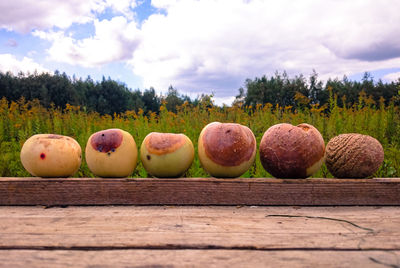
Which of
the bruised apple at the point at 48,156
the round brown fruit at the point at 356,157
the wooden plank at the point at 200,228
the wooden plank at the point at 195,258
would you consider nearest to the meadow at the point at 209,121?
the round brown fruit at the point at 356,157

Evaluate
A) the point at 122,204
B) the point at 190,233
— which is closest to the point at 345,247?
the point at 190,233

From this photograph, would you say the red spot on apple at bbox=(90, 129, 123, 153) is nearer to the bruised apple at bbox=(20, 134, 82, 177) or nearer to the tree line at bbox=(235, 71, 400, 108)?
the bruised apple at bbox=(20, 134, 82, 177)

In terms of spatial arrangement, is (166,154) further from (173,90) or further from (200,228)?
(173,90)

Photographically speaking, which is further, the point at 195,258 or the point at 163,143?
the point at 163,143

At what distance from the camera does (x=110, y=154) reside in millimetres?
2193

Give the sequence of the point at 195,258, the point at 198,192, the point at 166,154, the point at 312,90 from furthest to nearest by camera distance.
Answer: the point at 312,90 → the point at 166,154 → the point at 198,192 → the point at 195,258

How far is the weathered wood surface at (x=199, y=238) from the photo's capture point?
3.81 feet

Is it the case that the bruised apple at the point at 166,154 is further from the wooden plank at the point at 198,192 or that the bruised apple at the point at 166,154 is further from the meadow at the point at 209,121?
the meadow at the point at 209,121

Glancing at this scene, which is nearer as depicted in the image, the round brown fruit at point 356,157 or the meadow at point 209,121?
the round brown fruit at point 356,157

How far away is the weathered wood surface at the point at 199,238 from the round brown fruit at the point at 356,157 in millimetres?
432

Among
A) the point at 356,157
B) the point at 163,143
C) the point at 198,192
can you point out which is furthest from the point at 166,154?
the point at 356,157

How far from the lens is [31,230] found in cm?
148

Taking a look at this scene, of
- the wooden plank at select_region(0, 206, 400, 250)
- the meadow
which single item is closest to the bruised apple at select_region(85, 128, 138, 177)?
the wooden plank at select_region(0, 206, 400, 250)

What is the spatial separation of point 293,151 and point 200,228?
948 mm
